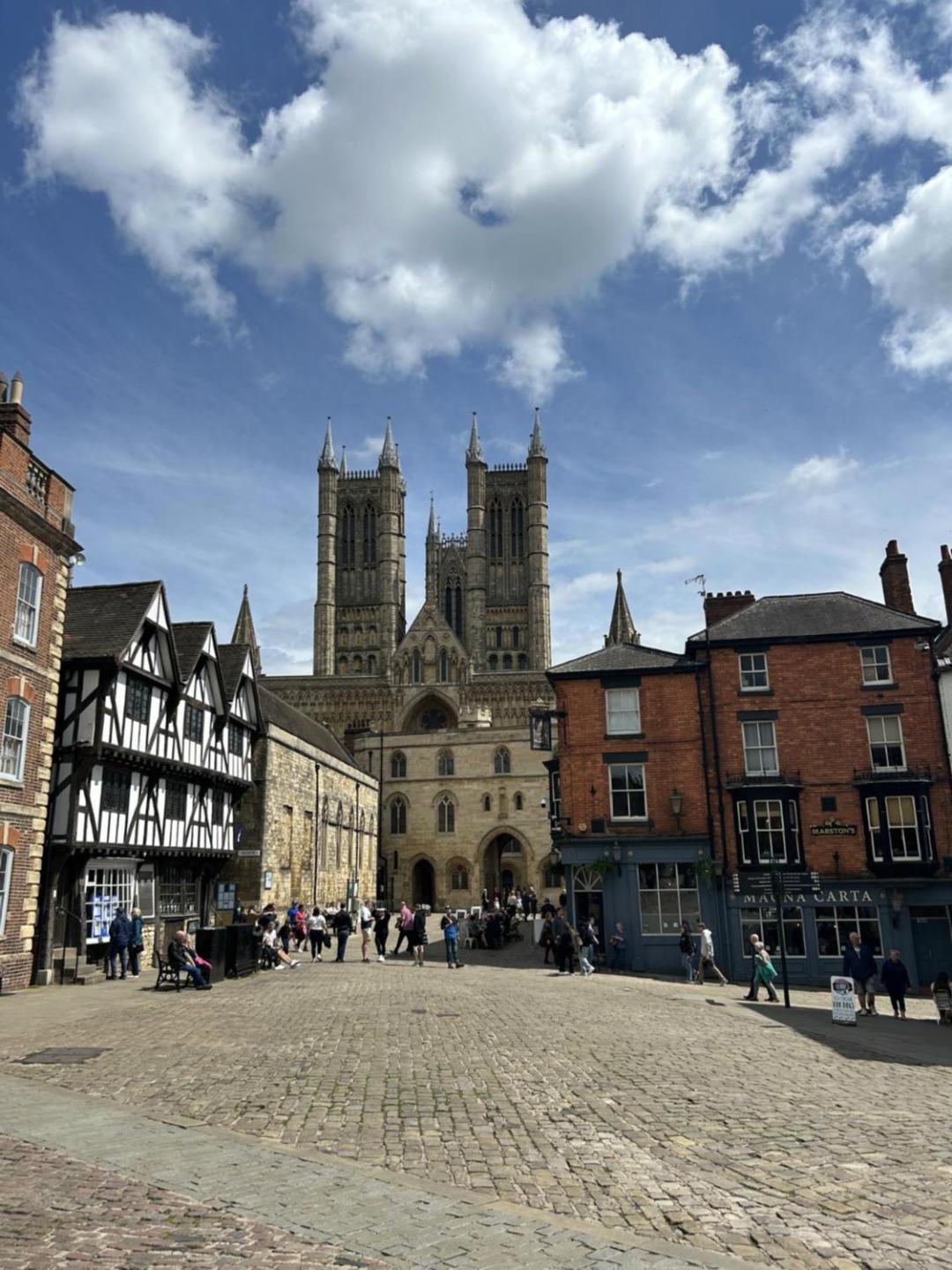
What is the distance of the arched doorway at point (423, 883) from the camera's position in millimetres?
57166

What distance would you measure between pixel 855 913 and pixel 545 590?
70.3 m

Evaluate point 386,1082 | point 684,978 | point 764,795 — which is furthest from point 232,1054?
point 764,795

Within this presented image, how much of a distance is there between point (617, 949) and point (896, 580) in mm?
14758

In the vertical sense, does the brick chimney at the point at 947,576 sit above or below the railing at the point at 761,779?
above

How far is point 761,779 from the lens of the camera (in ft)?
82.5

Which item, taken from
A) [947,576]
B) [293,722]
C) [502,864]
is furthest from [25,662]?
[502,864]

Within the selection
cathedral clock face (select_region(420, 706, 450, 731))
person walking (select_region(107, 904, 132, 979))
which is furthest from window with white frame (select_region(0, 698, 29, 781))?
cathedral clock face (select_region(420, 706, 450, 731))

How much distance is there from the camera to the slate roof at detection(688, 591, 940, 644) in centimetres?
2584

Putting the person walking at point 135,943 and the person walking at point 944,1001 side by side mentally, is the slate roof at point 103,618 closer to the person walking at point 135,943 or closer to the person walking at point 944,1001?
the person walking at point 135,943

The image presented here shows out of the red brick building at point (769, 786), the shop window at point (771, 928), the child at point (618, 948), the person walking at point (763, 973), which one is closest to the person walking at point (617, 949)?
the child at point (618, 948)

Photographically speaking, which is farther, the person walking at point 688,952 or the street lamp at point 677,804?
the street lamp at point 677,804

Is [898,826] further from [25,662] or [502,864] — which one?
[502,864]

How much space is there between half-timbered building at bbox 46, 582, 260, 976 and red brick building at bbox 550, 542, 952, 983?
10045 millimetres

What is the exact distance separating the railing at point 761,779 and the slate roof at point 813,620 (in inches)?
152
